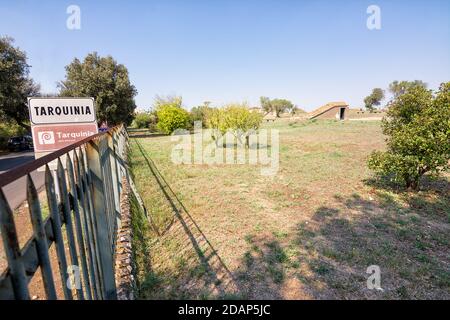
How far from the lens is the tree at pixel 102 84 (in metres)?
27.4

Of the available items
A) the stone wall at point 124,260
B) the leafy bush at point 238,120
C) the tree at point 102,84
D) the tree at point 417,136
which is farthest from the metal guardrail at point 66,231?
the tree at point 102,84

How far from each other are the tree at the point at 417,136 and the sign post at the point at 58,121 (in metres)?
7.34

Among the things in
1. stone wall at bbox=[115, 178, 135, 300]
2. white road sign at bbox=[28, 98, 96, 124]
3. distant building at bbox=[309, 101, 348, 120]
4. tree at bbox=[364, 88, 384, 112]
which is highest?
tree at bbox=[364, 88, 384, 112]

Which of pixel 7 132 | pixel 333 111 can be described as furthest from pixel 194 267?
pixel 333 111

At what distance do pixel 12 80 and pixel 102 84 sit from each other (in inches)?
338

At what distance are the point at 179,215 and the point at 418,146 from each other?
6324 millimetres

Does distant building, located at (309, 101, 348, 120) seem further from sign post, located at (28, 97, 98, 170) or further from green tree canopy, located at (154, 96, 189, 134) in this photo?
sign post, located at (28, 97, 98, 170)

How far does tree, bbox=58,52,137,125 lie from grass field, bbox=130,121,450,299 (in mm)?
23496

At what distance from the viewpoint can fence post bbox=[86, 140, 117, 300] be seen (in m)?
2.46

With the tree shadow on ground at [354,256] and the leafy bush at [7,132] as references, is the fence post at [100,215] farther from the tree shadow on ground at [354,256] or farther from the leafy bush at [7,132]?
the leafy bush at [7,132]

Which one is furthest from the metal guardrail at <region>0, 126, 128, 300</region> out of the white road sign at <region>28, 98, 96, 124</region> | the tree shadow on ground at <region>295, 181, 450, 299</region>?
the tree shadow on ground at <region>295, 181, 450, 299</region>

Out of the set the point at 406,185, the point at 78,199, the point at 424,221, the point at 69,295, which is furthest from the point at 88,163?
the point at 406,185

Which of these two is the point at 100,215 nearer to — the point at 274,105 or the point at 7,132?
the point at 7,132
